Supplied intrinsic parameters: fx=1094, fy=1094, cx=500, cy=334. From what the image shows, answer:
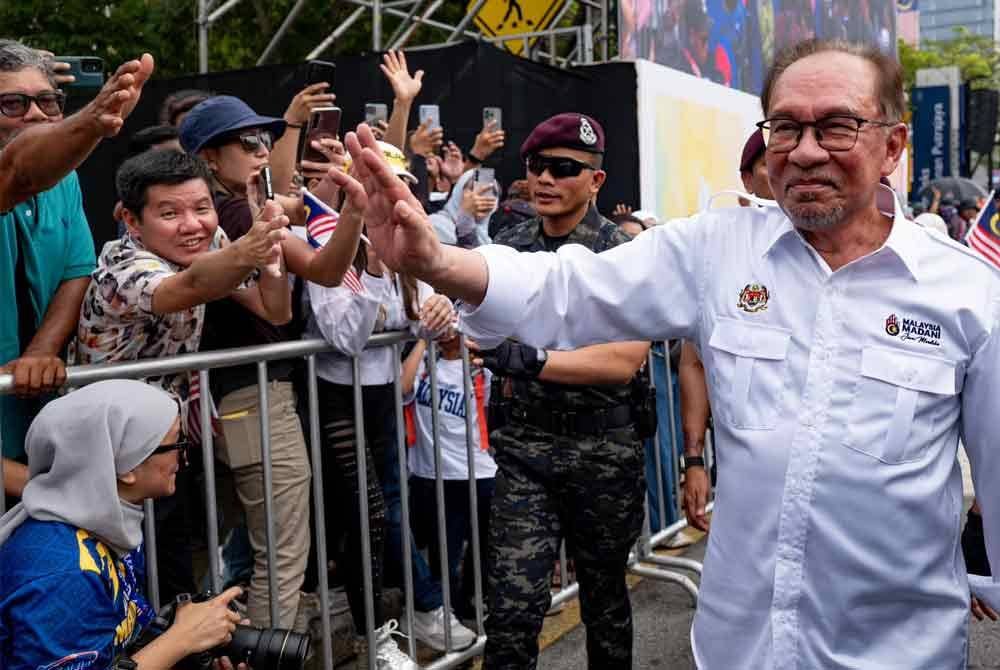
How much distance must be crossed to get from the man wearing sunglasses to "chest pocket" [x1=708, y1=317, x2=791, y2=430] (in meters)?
1.56

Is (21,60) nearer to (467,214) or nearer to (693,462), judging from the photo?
(693,462)

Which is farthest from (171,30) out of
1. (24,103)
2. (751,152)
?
(24,103)

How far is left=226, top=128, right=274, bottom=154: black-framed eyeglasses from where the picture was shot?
3.98 meters

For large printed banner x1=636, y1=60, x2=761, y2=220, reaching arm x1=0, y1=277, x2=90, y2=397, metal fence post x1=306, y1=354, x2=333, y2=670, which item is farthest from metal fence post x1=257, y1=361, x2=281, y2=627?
large printed banner x1=636, y1=60, x2=761, y2=220

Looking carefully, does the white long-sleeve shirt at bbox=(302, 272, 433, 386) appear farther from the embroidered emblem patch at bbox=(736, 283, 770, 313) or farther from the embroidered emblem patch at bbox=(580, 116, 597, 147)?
the embroidered emblem patch at bbox=(736, 283, 770, 313)

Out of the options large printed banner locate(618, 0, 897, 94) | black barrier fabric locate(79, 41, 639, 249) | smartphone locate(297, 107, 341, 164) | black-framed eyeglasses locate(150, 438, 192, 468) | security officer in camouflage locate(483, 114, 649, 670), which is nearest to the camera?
black-framed eyeglasses locate(150, 438, 192, 468)

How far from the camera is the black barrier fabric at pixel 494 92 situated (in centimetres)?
827

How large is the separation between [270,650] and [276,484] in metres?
0.98

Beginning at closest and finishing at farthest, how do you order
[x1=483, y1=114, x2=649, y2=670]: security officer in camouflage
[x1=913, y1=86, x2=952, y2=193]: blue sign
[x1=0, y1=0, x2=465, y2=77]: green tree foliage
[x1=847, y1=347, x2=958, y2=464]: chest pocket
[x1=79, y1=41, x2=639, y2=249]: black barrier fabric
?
[x1=847, y1=347, x2=958, y2=464]: chest pocket
[x1=483, y1=114, x2=649, y2=670]: security officer in camouflage
[x1=79, y1=41, x2=639, y2=249]: black barrier fabric
[x1=0, y1=0, x2=465, y2=77]: green tree foliage
[x1=913, y1=86, x2=952, y2=193]: blue sign

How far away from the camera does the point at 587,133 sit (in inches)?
155

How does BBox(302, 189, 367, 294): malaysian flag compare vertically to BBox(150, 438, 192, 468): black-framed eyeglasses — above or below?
above

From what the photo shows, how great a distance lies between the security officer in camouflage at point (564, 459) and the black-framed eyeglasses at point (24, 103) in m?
1.53

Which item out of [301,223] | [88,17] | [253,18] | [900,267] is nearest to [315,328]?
[301,223]

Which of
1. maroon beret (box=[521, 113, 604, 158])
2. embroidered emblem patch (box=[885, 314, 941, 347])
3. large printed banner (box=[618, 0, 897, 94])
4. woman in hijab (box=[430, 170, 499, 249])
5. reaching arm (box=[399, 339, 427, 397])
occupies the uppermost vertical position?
large printed banner (box=[618, 0, 897, 94])
